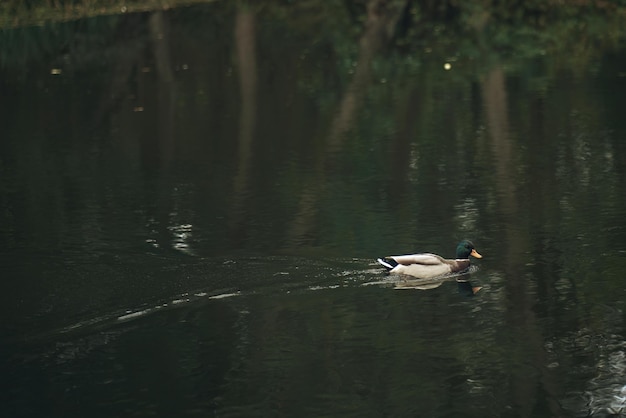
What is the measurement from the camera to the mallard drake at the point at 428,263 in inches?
528

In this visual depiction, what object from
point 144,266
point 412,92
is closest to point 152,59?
point 412,92

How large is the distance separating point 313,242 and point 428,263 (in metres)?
1.63

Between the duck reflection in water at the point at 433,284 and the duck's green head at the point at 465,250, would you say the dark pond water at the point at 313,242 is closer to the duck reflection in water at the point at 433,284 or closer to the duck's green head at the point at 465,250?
the duck reflection in water at the point at 433,284

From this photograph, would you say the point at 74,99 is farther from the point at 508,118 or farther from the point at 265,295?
the point at 265,295

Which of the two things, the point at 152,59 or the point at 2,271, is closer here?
the point at 2,271

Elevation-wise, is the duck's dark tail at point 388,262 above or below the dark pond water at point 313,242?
above

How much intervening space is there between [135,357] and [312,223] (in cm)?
430

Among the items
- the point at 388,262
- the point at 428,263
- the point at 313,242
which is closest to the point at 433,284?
the point at 428,263

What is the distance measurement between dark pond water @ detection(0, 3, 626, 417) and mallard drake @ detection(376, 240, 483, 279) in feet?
0.46

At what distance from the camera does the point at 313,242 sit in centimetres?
1473

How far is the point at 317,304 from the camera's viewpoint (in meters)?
12.8

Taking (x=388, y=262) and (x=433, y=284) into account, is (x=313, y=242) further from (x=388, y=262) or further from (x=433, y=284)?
(x=433, y=284)

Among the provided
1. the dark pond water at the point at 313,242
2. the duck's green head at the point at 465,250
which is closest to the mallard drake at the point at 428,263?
the duck's green head at the point at 465,250

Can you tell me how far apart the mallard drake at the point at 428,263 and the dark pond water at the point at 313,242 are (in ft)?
0.46
